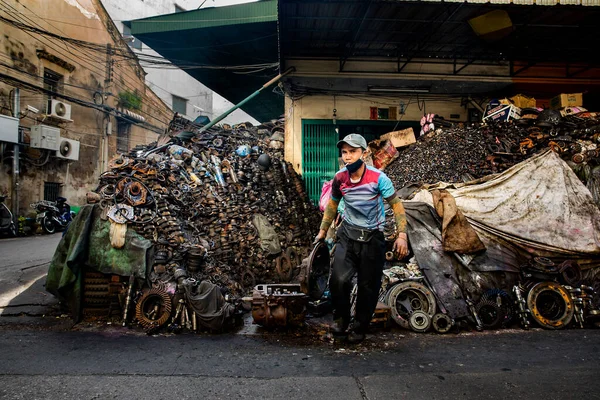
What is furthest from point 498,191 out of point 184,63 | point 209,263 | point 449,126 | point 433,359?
point 184,63

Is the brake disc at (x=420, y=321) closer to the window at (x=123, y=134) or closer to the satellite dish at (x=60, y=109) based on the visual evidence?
the satellite dish at (x=60, y=109)

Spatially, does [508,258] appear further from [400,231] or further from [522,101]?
[522,101]

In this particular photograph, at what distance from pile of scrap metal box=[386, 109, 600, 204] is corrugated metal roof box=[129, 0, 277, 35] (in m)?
6.10

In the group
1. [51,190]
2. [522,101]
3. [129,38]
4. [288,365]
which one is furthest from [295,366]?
[129,38]

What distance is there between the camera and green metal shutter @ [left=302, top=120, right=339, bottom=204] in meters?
9.84

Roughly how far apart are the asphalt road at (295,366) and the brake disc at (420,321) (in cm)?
14

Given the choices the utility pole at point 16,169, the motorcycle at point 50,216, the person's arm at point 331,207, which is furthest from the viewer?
the utility pole at point 16,169

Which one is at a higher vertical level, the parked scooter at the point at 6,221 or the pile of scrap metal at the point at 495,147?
the pile of scrap metal at the point at 495,147

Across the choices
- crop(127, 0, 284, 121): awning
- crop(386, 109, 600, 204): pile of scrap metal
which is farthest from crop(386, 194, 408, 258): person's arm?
crop(127, 0, 284, 121): awning

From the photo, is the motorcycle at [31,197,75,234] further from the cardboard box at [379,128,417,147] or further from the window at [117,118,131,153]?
the cardboard box at [379,128,417,147]

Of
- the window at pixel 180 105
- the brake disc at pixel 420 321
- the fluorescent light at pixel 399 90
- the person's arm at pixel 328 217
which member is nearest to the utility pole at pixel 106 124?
the window at pixel 180 105

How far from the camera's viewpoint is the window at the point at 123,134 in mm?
21483

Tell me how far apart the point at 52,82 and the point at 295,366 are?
65.8 feet

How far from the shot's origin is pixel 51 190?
17.0m
